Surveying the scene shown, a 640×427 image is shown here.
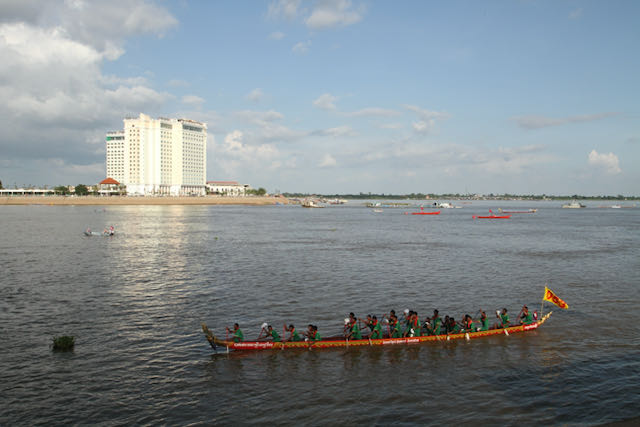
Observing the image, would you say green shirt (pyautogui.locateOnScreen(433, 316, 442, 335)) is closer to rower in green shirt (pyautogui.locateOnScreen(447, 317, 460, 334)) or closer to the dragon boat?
the dragon boat

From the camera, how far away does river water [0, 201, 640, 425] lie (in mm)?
15375

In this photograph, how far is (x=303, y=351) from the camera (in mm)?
20344

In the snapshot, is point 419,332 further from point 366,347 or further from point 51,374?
point 51,374

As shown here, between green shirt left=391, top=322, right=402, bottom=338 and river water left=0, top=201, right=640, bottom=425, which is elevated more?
green shirt left=391, top=322, right=402, bottom=338

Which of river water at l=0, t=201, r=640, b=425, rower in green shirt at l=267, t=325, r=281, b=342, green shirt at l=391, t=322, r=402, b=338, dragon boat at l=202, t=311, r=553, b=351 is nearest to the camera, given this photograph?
river water at l=0, t=201, r=640, b=425

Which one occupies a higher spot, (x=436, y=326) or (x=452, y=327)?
(x=436, y=326)

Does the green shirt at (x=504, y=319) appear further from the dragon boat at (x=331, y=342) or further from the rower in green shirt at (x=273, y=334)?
the rower in green shirt at (x=273, y=334)

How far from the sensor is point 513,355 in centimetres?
2045

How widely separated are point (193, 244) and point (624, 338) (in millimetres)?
49073

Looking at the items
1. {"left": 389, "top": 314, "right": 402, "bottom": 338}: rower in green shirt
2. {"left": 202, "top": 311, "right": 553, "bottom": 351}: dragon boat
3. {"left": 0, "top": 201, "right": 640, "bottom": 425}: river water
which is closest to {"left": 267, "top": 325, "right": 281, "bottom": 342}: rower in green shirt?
{"left": 202, "top": 311, "right": 553, "bottom": 351}: dragon boat

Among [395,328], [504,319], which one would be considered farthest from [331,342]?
[504,319]

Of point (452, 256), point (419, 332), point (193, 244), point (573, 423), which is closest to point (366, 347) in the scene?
point (419, 332)

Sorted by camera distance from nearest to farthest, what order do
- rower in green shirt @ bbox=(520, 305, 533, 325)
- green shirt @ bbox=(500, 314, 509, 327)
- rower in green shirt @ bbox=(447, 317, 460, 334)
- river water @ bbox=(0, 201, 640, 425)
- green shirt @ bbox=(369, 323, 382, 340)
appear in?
river water @ bbox=(0, 201, 640, 425) < green shirt @ bbox=(369, 323, 382, 340) < rower in green shirt @ bbox=(447, 317, 460, 334) < green shirt @ bbox=(500, 314, 509, 327) < rower in green shirt @ bbox=(520, 305, 533, 325)

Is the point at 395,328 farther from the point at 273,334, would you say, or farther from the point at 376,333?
the point at 273,334
